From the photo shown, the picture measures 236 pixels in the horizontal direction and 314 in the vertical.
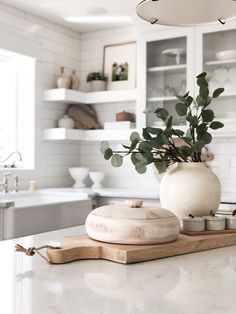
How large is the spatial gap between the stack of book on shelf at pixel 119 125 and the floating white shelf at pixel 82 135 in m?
0.05

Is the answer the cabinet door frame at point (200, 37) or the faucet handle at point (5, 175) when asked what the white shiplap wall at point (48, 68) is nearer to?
the faucet handle at point (5, 175)

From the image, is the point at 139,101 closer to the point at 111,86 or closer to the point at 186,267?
the point at 111,86

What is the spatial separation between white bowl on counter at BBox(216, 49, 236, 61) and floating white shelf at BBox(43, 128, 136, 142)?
1078 millimetres

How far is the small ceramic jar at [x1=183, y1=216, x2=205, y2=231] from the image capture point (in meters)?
1.63

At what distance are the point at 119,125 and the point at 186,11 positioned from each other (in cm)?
272

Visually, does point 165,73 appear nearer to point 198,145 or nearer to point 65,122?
point 65,122

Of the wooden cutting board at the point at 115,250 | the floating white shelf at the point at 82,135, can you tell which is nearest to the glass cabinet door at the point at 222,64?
Result: the floating white shelf at the point at 82,135

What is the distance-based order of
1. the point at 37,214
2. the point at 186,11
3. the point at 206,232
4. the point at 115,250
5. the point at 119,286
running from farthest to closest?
the point at 37,214, the point at 186,11, the point at 206,232, the point at 115,250, the point at 119,286

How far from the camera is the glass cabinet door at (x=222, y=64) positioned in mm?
4258

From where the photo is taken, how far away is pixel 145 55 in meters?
4.65

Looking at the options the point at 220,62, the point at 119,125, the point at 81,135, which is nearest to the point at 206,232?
the point at 220,62

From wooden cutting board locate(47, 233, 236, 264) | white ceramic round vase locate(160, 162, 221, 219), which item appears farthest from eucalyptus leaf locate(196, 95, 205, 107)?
wooden cutting board locate(47, 233, 236, 264)

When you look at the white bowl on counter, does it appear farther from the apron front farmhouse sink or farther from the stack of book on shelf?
the apron front farmhouse sink

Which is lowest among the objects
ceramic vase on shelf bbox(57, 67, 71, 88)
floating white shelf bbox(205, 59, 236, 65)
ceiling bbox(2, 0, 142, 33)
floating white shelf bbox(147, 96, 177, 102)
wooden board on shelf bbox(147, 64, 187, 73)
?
floating white shelf bbox(147, 96, 177, 102)
